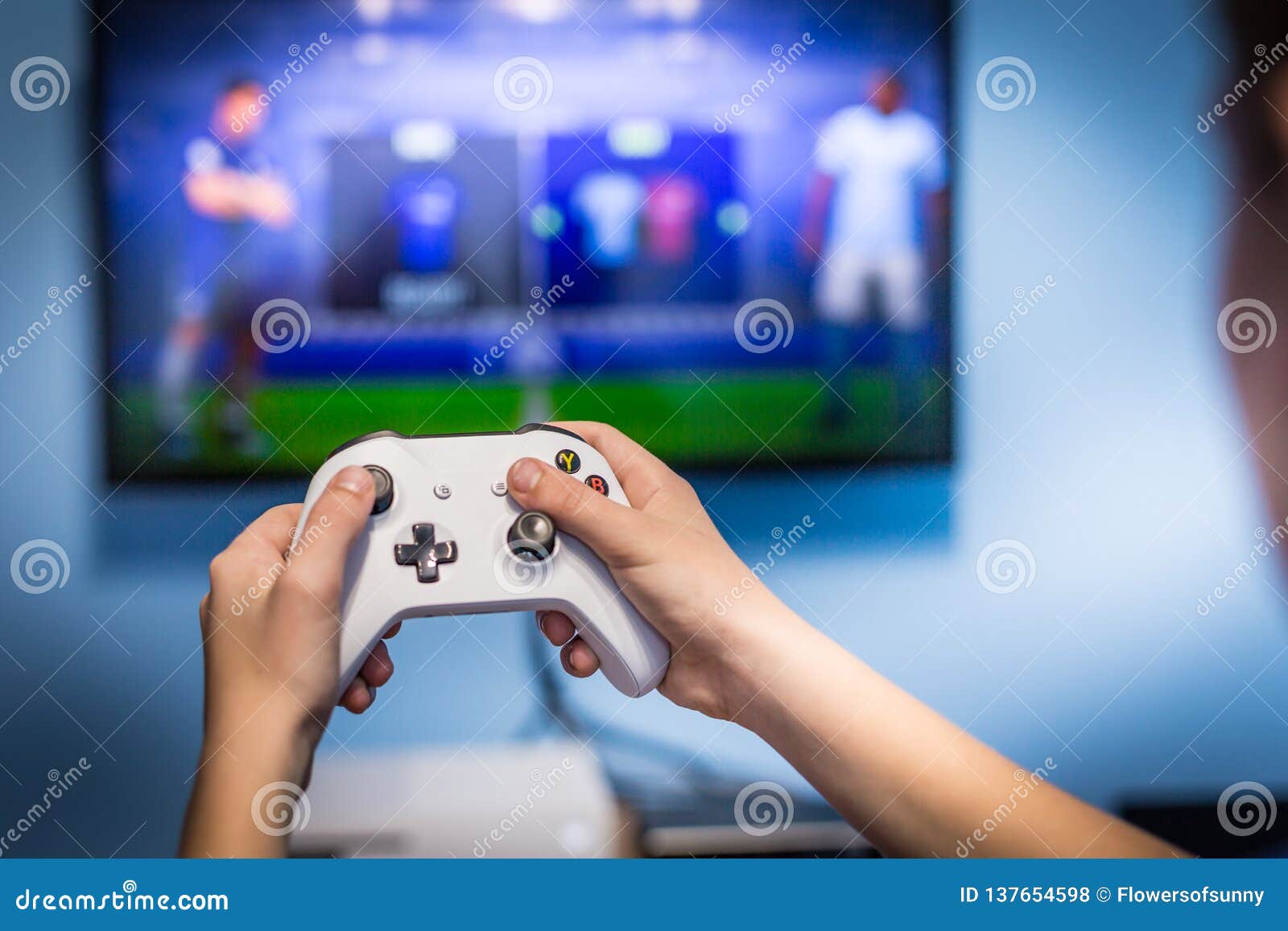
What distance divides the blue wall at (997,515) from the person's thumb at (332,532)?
32 cm

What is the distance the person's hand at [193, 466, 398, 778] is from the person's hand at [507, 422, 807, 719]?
0.47 feet

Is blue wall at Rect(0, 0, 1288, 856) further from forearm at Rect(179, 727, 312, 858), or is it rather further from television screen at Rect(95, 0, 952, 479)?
forearm at Rect(179, 727, 312, 858)

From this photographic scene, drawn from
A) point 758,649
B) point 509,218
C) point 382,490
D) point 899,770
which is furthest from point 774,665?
point 509,218

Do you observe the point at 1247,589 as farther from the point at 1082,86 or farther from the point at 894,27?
the point at 894,27

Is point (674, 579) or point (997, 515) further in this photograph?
point (997, 515)

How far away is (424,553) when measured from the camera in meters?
0.70

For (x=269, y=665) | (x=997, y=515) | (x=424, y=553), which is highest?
(x=997, y=515)

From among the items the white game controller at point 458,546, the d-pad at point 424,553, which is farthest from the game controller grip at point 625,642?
the d-pad at point 424,553

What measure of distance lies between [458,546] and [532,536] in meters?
0.06

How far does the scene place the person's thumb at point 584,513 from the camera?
2.32ft

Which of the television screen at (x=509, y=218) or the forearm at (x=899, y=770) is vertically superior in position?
the television screen at (x=509, y=218)

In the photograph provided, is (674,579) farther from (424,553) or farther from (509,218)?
(509,218)

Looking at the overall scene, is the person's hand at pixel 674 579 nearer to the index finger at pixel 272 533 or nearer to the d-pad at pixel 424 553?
the d-pad at pixel 424 553
